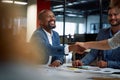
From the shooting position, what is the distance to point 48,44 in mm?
864

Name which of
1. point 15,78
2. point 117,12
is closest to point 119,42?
point 117,12

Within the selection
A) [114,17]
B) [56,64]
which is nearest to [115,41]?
[56,64]

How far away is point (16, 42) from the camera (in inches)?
7.8

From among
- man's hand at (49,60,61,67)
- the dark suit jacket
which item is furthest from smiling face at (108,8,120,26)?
man's hand at (49,60,61,67)

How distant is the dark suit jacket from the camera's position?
62cm

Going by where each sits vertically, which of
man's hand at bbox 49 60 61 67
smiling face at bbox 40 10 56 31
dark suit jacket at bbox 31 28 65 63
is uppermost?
smiling face at bbox 40 10 56 31

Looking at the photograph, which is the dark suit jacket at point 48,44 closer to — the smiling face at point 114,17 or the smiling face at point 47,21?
the smiling face at point 47,21

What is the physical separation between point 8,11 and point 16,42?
0.10 ft

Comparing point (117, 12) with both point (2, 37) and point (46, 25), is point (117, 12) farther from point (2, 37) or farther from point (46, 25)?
point (2, 37)

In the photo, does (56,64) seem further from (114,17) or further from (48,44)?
(114,17)

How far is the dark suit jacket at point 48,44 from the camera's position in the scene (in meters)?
0.62

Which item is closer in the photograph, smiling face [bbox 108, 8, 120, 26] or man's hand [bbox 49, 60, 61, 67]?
man's hand [bbox 49, 60, 61, 67]

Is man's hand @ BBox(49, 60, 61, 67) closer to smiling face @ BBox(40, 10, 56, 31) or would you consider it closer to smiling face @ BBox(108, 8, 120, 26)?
smiling face @ BBox(40, 10, 56, 31)

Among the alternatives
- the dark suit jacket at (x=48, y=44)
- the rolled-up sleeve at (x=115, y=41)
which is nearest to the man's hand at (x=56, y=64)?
the dark suit jacket at (x=48, y=44)
